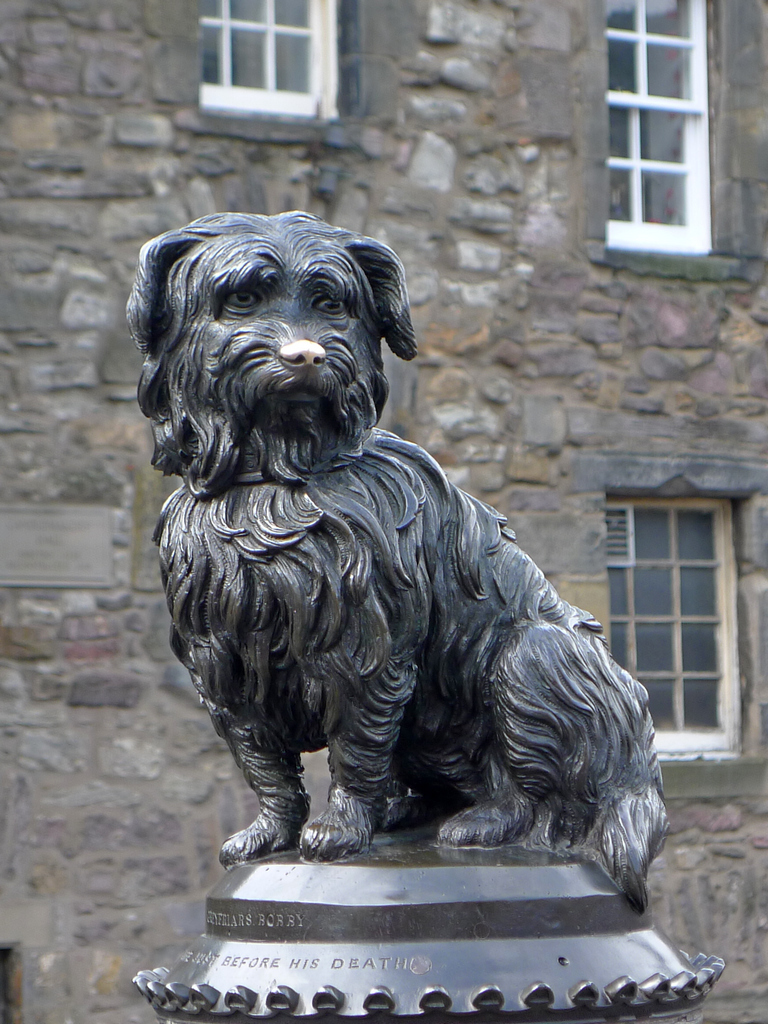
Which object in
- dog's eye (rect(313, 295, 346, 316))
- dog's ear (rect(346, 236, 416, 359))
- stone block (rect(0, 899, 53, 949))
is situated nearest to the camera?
dog's eye (rect(313, 295, 346, 316))

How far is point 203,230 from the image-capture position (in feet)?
8.36

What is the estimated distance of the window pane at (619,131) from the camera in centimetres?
859

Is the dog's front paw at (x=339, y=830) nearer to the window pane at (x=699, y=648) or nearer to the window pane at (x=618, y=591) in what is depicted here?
the window pane at (x=618, y=591)

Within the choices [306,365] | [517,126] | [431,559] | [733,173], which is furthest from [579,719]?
[733,173]

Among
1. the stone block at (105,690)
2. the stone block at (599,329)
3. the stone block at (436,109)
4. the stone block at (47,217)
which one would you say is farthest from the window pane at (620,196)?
the stone block at (105,690)

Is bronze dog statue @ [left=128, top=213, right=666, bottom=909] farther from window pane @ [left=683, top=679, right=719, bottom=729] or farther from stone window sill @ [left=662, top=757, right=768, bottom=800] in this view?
window pane @ [left=683, top=679, right=719, bottom=729]

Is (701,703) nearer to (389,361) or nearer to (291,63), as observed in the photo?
(389,361)

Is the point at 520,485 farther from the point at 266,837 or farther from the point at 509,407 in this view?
the point at 266,837

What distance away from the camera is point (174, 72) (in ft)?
24.3

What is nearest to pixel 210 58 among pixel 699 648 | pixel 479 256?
pixel 479 256

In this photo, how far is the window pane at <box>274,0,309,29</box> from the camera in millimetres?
7926

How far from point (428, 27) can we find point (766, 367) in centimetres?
245

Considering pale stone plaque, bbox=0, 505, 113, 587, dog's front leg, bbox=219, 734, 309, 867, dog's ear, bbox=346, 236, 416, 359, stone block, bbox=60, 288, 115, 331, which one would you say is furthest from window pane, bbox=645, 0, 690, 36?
dog's front leg, bbox=219, 734, 309, 867

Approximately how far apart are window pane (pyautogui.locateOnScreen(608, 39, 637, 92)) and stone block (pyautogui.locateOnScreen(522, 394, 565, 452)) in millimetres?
1854
